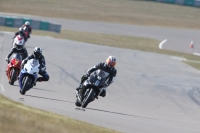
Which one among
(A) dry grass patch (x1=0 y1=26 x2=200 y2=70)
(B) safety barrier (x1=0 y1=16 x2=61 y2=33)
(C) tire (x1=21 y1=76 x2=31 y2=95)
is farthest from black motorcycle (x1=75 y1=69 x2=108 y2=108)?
(B) safety barrier (x1=0 y1=16 x2=61 y2=33)

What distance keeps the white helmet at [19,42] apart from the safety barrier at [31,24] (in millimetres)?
17560

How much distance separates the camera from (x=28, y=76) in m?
14.9

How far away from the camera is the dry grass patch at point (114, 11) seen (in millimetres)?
48625

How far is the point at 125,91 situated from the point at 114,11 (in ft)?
116

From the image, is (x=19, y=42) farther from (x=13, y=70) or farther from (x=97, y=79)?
(x=97, y=79)

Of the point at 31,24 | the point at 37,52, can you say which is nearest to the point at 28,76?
the point at 37,52

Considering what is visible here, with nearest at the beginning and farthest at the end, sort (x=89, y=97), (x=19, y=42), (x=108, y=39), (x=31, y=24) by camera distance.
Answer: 1. (x=89, y=97)
2. (x=19, y=42)
3. (x=31, y=24)
4. (x=108, y=39)

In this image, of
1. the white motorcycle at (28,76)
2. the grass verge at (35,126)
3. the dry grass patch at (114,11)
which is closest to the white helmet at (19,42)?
the white motorcycle at (28,76)

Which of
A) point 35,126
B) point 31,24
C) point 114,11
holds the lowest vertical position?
point 114,11

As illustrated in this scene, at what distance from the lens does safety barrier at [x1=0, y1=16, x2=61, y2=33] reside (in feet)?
120

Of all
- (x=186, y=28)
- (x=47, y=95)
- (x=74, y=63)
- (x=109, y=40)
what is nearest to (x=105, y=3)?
(x=186, y=28)

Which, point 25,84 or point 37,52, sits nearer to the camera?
point 25,84

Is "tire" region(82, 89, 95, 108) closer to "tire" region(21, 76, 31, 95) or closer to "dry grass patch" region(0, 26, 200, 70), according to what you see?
"tire" region(21, 76, 31, 95)

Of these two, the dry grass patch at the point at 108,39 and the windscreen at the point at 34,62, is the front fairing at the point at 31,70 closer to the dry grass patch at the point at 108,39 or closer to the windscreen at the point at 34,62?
the windscreen at the point at 34,62
